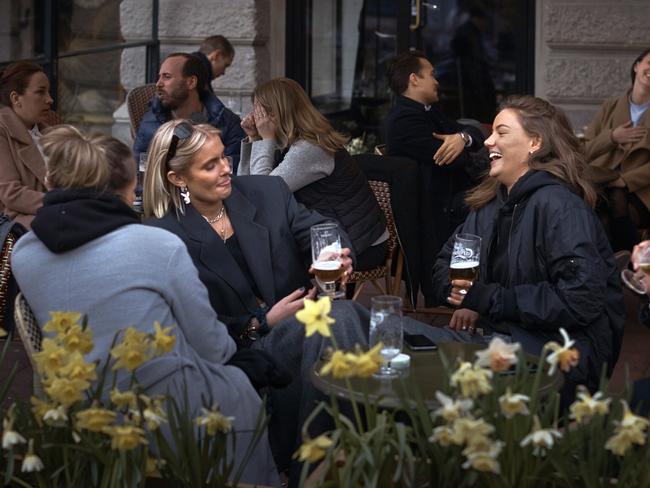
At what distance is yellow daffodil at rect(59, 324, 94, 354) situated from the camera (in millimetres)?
2746

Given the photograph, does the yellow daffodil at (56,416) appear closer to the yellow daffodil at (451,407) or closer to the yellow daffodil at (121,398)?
the yellow daffodil at (121,398)

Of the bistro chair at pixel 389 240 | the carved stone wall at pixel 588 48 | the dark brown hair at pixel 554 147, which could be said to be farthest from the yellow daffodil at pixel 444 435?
the carved stone wall at pixel 588 48

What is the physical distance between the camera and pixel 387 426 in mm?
2701

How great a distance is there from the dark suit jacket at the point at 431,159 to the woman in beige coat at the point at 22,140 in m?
1.89

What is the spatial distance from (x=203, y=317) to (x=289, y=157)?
250 centimetres

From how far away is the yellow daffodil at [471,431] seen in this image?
241 cm

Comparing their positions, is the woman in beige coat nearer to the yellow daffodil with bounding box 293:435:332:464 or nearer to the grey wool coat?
the grey wool coat

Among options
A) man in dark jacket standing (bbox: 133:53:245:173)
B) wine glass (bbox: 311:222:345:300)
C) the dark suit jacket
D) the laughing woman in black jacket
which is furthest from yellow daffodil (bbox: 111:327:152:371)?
man in dark jacket standing (bbox: 133:53:245:173)

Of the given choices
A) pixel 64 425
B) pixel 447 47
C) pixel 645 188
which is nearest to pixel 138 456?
pixel 64 425

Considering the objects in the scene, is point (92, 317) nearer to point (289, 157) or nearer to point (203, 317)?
point (203, 317)

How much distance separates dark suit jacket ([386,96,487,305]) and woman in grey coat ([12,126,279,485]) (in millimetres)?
3461

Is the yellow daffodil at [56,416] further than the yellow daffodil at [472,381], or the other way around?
the yellow daffodil at [56,416]

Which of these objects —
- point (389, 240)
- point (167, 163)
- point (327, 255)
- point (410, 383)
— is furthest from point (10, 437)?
point (389, 240)

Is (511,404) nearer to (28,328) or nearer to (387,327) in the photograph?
(387,327)
